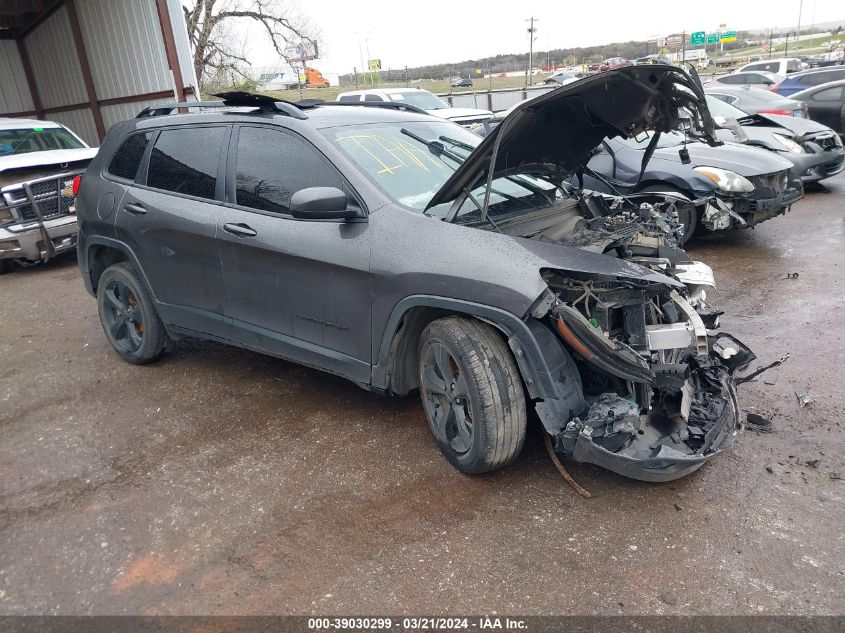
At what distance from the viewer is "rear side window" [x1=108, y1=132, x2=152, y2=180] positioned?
462 cm

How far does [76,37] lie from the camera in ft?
45.6

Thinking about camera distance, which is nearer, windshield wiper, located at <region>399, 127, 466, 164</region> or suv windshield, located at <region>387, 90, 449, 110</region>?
windshield wiper, located at <region>399, 127, 466, 164</region>

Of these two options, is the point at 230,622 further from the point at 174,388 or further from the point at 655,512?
the point at 174,388

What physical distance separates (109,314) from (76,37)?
38.6ft

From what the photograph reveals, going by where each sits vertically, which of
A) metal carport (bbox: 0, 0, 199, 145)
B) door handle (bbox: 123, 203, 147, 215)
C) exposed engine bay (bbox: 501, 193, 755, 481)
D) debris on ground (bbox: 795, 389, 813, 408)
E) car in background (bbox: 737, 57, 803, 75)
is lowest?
debris on ground (bbox: 795, 389, 813, 408)

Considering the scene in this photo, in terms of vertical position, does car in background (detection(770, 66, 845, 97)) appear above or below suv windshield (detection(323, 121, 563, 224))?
below

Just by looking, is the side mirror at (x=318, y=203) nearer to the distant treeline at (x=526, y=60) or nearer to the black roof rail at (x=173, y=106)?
the black roof rail at (x=173, y=106)

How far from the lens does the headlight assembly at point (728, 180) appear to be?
6645mm

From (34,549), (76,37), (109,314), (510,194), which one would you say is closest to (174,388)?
(109,314)

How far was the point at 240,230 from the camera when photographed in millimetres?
3783

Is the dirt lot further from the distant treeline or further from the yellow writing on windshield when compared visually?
the distant treeline

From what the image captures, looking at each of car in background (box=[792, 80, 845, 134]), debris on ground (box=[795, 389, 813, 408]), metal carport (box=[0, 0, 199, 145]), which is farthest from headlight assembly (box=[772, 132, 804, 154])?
metal carport (box=[0, 0, 199, 145])

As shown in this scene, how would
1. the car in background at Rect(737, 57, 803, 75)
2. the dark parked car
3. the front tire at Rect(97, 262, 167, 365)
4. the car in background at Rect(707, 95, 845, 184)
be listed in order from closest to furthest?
1. the front tire at Rect(97, 262, 167, 365)
2. the dark parked car
3. the car in background at Rect(707, 95, 845, 184)
4. the car in background at Rect(737, 57, 803, 75)

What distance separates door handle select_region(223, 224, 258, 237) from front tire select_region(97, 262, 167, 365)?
122 cm
